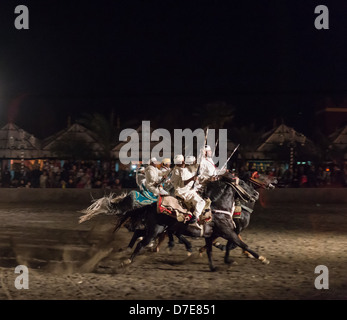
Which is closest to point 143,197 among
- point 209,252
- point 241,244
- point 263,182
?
point 209,252

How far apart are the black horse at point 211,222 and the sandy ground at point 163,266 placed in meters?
0.45

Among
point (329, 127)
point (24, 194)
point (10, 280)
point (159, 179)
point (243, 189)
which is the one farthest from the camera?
point (329, 127)

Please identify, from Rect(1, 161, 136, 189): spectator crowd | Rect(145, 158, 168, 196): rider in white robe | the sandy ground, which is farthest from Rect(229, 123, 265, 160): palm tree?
Rect(145, 158, 168, 196): rider in white robe

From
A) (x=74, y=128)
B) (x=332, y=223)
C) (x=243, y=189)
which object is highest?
(x=74, y=128)

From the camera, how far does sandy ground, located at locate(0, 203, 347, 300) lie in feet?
21.6

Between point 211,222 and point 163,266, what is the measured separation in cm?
118

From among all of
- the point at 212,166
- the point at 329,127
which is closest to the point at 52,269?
the point at 212,166

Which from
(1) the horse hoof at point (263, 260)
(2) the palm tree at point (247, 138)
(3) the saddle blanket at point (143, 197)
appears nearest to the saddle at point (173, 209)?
(1) the horse hoof at point (263, 260)

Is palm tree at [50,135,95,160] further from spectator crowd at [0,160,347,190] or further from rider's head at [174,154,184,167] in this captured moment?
rider's head at [174,154,184,167]

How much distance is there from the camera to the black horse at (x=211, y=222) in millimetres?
8289

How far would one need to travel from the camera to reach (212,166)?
9.21 meters

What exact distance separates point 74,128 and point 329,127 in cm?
2628

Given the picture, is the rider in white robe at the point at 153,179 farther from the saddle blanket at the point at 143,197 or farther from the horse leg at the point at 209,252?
the horse leg at the point at 209,252

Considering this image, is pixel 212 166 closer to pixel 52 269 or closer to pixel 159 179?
pixel 159 179
